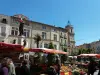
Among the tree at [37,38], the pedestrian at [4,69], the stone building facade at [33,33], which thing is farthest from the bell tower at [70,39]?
the pedestrian at [4,69]

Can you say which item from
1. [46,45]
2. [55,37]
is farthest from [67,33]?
[46,45]

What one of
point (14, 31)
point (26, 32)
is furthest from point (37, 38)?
point (14, 31)

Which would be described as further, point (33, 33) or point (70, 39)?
point (70, 39)

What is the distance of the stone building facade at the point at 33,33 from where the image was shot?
136 feet

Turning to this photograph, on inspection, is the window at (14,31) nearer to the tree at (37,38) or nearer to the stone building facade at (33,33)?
the stone building facade at (33,33)

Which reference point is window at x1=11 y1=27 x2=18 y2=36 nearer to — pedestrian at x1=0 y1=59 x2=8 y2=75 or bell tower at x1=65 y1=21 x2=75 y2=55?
bell tower at x1=65 y1=21 x2=75 y2=55

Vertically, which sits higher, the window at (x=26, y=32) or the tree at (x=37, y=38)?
the window at (x=26, y=32)

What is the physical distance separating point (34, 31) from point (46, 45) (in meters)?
5.54

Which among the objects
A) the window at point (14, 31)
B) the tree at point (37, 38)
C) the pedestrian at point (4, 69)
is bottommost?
the pedestrian at point (4, 69)

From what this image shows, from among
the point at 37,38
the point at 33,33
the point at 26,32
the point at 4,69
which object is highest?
the point at 26,32

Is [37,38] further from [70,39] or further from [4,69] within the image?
[4,69]

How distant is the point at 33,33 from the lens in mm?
47688

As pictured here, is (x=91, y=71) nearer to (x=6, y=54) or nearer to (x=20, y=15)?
(x=6, y=54)

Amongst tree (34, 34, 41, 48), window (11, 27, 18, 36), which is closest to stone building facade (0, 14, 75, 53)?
window (11, 27, 18, 36)
